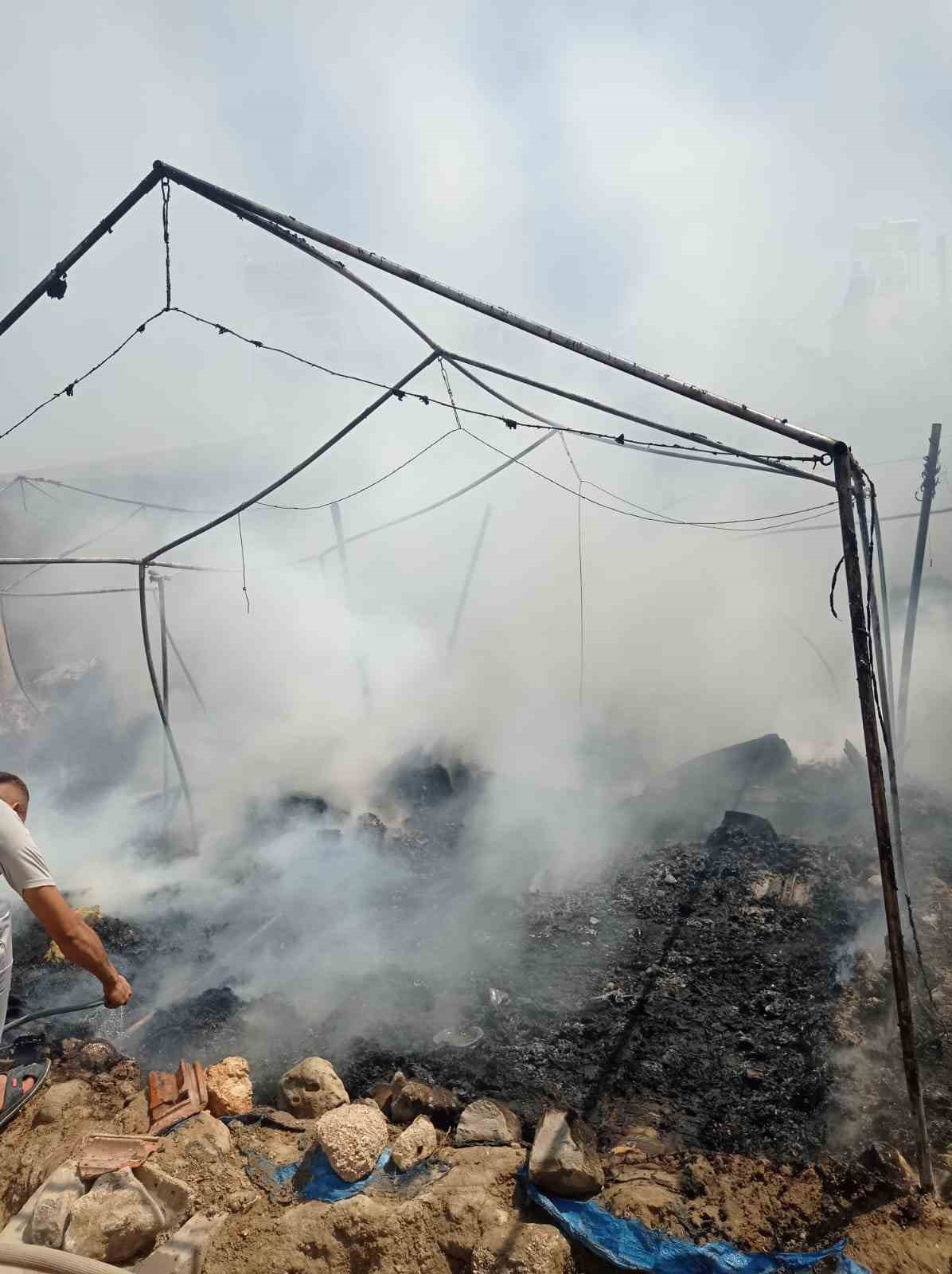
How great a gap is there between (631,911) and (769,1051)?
2245 mm

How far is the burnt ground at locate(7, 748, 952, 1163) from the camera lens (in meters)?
4.93

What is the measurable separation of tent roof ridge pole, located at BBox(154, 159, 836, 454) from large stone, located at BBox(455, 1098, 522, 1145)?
4.47 m

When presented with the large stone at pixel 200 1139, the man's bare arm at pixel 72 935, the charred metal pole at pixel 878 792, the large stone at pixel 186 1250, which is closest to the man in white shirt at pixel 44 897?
the man's bare arm at pixel 72 935

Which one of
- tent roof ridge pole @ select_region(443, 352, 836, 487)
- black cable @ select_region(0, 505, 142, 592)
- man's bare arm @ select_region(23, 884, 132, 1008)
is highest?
tent roof ridge pole @ select_region(443, 352, 836, 487)

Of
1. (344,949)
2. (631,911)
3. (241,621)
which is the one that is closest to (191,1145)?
(344,949)

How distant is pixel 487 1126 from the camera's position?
4.59 meters

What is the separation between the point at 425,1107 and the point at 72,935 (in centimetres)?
286

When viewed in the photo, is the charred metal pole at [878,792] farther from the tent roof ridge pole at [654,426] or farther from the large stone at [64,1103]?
the large stone at [64,1103]

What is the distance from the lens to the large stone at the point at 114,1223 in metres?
3.46

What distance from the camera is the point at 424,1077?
545cm

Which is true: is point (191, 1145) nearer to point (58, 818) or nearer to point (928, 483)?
point (58, 818)

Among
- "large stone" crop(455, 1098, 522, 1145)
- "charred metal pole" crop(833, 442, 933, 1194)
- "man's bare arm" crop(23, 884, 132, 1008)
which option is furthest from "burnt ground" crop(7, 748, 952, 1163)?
→ "man's bare arm" crop(23, 884, 132, 1008)

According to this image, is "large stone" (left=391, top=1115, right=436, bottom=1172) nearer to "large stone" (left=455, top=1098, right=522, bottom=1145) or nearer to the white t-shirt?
"large stone" (left=455, top=1098, right=522, bottom=1145)

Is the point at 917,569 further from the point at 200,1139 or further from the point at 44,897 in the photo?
the point at 44,897
